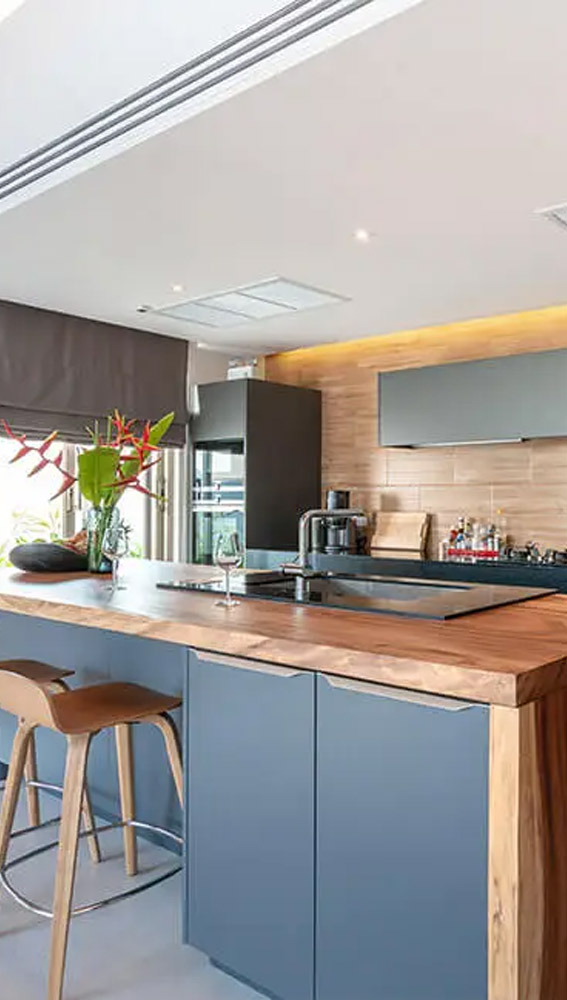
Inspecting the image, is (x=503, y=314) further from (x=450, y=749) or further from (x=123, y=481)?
(x=450, y=749)

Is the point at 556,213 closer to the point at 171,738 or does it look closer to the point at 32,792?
the point at 171,738

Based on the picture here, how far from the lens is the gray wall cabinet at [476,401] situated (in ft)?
14.0

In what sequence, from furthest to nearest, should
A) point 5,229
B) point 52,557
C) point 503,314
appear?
point 503,314 → point 5,229 → point 52,557

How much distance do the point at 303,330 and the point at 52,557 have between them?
101 inches

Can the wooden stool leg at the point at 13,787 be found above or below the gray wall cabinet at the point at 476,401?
below

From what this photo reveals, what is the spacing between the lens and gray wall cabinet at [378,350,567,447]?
4270mm

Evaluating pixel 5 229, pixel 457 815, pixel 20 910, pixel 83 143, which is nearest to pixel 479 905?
pixel 457 815

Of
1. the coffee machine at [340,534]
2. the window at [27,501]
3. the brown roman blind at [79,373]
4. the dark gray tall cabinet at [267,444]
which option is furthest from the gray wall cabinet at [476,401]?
the window at [27,501]

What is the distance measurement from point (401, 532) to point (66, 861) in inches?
145

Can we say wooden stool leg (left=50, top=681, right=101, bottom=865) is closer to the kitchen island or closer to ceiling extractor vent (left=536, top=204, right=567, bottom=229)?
the kitchen island

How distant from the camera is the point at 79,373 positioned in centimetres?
491

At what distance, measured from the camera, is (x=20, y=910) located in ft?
7.16

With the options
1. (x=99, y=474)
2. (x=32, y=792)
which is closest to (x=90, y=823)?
(x=32, y=792)

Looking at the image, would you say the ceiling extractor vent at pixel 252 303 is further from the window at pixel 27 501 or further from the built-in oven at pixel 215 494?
the window at pixel 27 501
